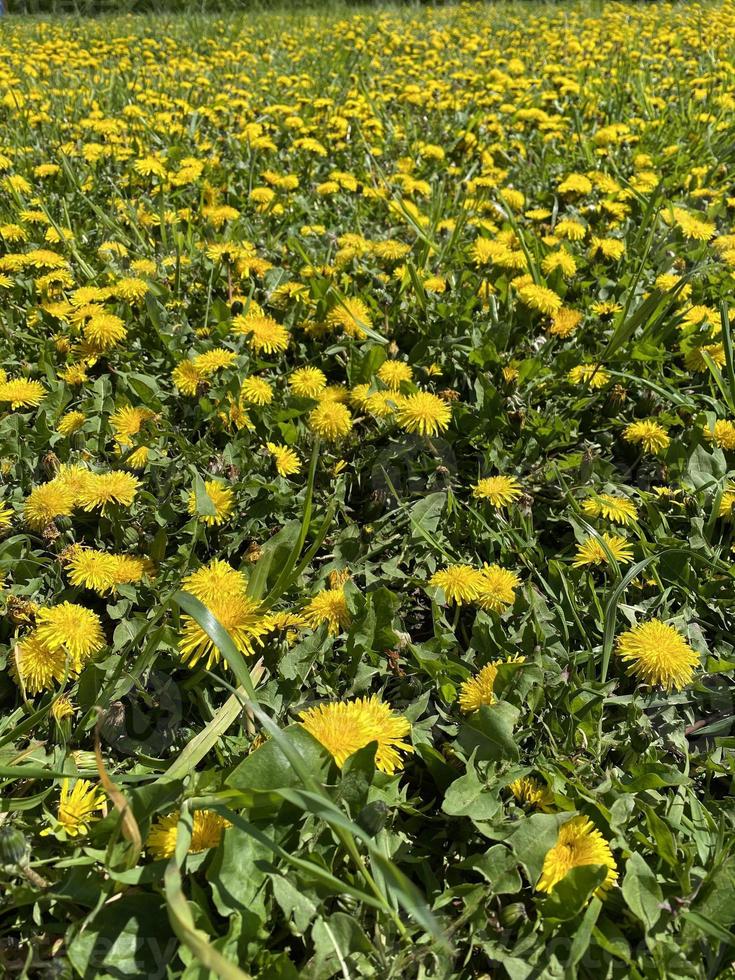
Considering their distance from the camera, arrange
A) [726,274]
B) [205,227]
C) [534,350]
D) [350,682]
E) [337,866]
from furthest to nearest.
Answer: [205,227] → [726,274] → [534,350] → [350,682] → [337,866]

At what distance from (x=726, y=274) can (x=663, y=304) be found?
1.91ft

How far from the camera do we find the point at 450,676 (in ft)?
4.28

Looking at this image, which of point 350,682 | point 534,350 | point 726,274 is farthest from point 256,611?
point 726,274

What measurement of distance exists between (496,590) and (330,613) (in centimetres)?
34

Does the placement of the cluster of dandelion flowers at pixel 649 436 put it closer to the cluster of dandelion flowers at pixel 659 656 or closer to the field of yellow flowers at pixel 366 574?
the field of yellow flowers at pixel 366 574

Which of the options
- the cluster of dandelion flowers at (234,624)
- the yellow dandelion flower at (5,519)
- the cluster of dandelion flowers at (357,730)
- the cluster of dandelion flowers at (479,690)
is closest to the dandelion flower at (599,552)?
the cluster of dandelion flowers at (479,690)

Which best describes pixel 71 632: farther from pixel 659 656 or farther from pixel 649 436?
pixel 649 436

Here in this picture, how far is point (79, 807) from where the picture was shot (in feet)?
3.45

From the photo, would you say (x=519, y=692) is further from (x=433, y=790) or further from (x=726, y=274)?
(x=726, y=274)

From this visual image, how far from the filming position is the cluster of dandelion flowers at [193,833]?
38.5 inches

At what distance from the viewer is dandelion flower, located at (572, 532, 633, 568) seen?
1479mm

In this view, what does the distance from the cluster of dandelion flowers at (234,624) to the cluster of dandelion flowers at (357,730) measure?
0.59 ft

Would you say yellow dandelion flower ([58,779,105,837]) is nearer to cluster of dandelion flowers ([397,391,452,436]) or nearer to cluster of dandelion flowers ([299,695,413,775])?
cluster of dandelion flowers ([299,695,413,775])

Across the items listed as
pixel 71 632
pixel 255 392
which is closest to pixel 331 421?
pixel 255 392
